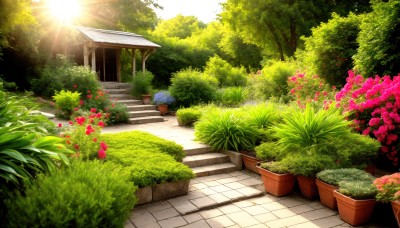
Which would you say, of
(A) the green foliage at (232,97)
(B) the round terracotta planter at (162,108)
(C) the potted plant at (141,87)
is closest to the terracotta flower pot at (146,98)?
(C) the potted plant at (141,87)

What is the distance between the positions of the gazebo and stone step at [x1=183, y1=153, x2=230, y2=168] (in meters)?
8.76

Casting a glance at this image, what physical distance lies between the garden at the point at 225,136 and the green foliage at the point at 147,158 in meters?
0.02

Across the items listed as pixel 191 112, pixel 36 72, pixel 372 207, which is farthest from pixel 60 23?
pixel 372 207

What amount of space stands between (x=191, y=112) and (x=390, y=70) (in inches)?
219

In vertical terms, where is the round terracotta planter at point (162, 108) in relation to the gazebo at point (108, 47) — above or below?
below

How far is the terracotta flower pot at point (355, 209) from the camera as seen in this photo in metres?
3.98

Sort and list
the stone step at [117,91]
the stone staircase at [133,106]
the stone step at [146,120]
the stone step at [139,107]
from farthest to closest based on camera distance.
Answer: the stone step at [117,91] → the stone step at [139,107] → the stone staircase at [133,106] → the stone step at [146,120]

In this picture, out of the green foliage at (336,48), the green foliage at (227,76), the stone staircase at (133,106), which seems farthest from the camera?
the green foliage at (227,76)

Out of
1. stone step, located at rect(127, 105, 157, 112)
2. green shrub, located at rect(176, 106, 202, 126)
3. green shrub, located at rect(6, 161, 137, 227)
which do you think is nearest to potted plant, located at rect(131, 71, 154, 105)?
stone step, located at rect(127, 105, 157, 112)

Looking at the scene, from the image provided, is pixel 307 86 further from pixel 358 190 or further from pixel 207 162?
pixel 358 190

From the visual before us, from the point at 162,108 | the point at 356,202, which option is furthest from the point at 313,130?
the point at 162,108

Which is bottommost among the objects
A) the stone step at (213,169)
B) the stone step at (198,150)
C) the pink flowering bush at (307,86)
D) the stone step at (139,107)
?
the stone step at (213,169)

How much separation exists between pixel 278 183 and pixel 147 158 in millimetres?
2231

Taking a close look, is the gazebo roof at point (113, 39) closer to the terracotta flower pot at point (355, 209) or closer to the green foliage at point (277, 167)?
the green foliage at point (277, 167)
